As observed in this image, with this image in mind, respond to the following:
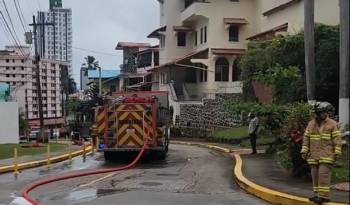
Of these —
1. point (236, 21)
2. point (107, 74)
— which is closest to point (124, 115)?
point (236, 21)

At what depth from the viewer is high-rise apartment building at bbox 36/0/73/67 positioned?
47.9m

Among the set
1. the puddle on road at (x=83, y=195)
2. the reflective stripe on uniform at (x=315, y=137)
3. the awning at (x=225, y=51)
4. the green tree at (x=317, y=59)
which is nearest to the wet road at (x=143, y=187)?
the puddle on road at (x=83, y=195)

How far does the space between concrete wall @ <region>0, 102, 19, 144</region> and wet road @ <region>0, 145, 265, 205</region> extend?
16.6 meters

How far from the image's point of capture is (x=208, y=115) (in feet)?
166

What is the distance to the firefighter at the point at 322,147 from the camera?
10438 mm

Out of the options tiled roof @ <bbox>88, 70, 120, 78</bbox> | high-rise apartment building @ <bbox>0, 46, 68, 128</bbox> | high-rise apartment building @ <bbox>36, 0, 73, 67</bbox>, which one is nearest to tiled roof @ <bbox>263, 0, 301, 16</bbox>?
high-rise apartment building @ <bbox>36, 0, 73, 67</bbox>

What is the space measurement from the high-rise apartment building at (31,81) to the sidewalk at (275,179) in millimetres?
47575

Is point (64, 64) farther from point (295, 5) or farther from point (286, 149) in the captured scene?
point (286, 149)

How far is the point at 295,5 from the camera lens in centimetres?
3809

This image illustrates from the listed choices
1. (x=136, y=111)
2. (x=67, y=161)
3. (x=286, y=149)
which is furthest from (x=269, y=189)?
(x=67, y=161)

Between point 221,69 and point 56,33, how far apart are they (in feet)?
51.0

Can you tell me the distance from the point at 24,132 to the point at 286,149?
55.1 m

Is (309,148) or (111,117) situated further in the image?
(111,117)

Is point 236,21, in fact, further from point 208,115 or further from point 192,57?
point 208,115
